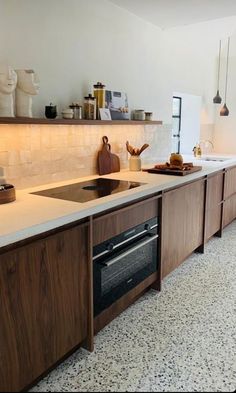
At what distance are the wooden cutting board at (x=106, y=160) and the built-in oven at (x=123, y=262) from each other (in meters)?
0.69

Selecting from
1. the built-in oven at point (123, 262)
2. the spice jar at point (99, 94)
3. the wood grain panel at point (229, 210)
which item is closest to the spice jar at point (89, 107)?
the spice jar at point (99, 94)

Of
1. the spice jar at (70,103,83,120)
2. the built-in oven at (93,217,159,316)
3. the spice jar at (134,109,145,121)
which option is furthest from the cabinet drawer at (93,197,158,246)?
the spice jar at (134,109,145,121)

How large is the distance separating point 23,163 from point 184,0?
1.81 meters

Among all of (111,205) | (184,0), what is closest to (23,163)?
(111,205)

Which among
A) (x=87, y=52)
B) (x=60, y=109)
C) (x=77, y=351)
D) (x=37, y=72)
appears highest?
(x=87, y=52)

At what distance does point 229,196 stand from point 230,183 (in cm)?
16

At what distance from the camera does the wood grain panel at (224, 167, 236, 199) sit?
3807 millimetres

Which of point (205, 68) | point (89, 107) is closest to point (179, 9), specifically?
point (89, 107)

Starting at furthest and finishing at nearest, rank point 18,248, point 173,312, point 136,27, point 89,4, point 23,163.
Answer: point 136,27 → point 89,4 → point 173,312 → point 23,163 → point 18,248

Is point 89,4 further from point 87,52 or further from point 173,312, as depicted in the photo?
point 173,312

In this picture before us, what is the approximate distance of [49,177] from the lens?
7.88 ft

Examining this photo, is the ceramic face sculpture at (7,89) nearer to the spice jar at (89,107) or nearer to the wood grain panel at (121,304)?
the spice jar at (89,107)

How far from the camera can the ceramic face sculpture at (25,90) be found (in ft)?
6.38

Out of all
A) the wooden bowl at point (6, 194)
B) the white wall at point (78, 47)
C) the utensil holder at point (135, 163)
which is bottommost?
the wooden bowl at point (6, 194)
